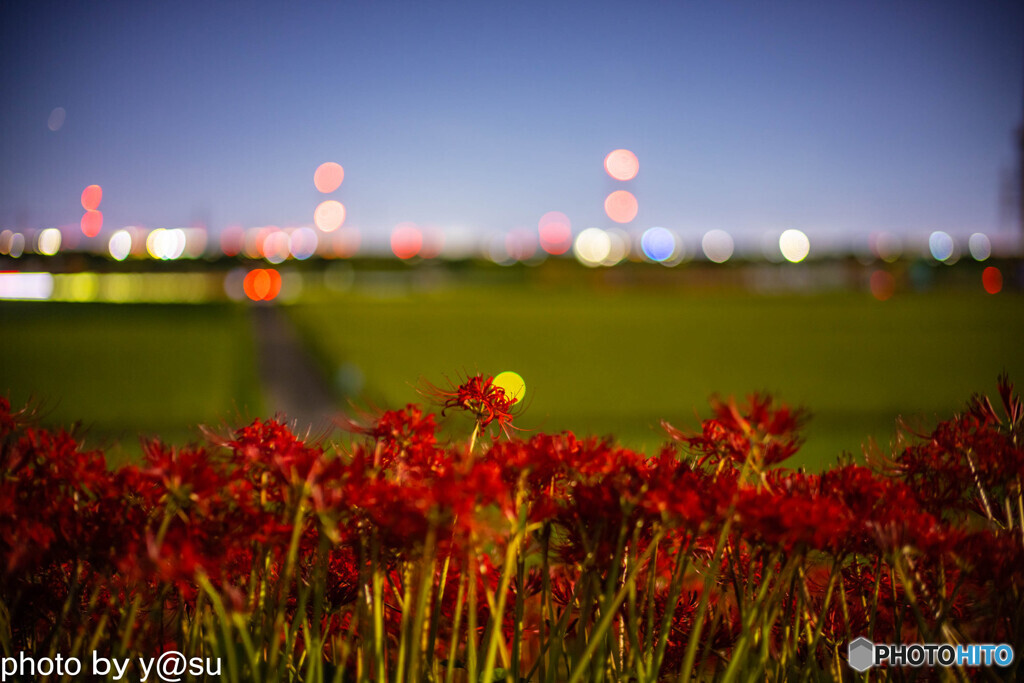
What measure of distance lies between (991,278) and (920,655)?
122787 mm

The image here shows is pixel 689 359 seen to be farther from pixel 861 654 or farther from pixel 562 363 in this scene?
pixel 861 654

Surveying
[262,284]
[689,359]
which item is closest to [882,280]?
[262,284]

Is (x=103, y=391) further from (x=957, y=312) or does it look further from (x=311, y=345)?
(x=957, y=312)

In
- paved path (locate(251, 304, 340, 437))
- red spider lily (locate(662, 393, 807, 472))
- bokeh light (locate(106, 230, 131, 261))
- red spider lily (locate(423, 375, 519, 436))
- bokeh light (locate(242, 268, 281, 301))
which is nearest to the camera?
red spider lily (locate(662, 393, 807, 472))

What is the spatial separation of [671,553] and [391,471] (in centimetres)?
77

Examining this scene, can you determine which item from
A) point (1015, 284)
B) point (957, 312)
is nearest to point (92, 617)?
point (957, 312)

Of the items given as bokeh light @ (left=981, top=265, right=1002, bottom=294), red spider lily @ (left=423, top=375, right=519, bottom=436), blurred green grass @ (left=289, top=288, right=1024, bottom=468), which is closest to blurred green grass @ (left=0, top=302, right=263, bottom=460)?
red spider lily @ (left=423, top=375, right=519, bottom=436)

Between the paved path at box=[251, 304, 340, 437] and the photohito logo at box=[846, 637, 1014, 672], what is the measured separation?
546 centimetres

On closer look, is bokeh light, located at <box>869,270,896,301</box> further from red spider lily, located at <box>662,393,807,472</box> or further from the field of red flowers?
red spider lily, located at <box>662,393,807,472</box>

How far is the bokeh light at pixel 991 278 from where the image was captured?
97306mm

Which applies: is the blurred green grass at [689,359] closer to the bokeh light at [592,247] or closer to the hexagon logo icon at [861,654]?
the hexagon logo icon at [861,654]

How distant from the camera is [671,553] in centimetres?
205

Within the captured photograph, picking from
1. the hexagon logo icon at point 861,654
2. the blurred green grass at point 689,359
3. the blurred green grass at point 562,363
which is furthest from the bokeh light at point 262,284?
the hexagon logo icon at point 861,654

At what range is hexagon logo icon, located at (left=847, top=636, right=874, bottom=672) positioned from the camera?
187 centimetres
